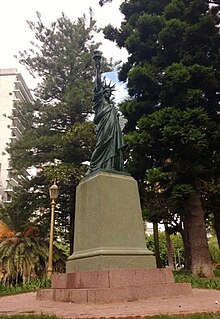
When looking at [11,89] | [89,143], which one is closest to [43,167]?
[89,143]

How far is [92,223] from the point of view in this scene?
758cm

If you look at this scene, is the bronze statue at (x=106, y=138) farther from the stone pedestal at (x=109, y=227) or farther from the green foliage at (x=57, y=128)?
the green foliage at (x=57, y=128)

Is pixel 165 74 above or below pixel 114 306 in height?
above

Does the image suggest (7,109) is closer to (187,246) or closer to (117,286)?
(187,246)

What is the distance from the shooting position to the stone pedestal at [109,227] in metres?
7.09

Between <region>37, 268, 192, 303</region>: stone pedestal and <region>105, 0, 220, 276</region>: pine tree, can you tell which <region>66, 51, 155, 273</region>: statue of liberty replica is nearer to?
<region>37, 268, 192, 303</region>: stone pedestal

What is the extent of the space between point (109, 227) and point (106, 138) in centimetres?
A: 235

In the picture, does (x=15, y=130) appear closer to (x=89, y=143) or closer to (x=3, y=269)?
(x=89, y=143)

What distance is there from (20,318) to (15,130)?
37.1 metres

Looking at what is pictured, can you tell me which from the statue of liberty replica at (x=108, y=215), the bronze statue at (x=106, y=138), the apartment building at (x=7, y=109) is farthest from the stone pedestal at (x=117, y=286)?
the apartment building at (x=7, y=109)

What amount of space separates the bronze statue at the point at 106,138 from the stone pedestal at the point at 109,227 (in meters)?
0.50

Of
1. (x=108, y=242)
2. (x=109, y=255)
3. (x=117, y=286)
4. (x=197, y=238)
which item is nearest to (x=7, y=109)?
(x=197, y=238)

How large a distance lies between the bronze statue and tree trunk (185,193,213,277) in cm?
587

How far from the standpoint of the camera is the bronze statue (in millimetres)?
8570
